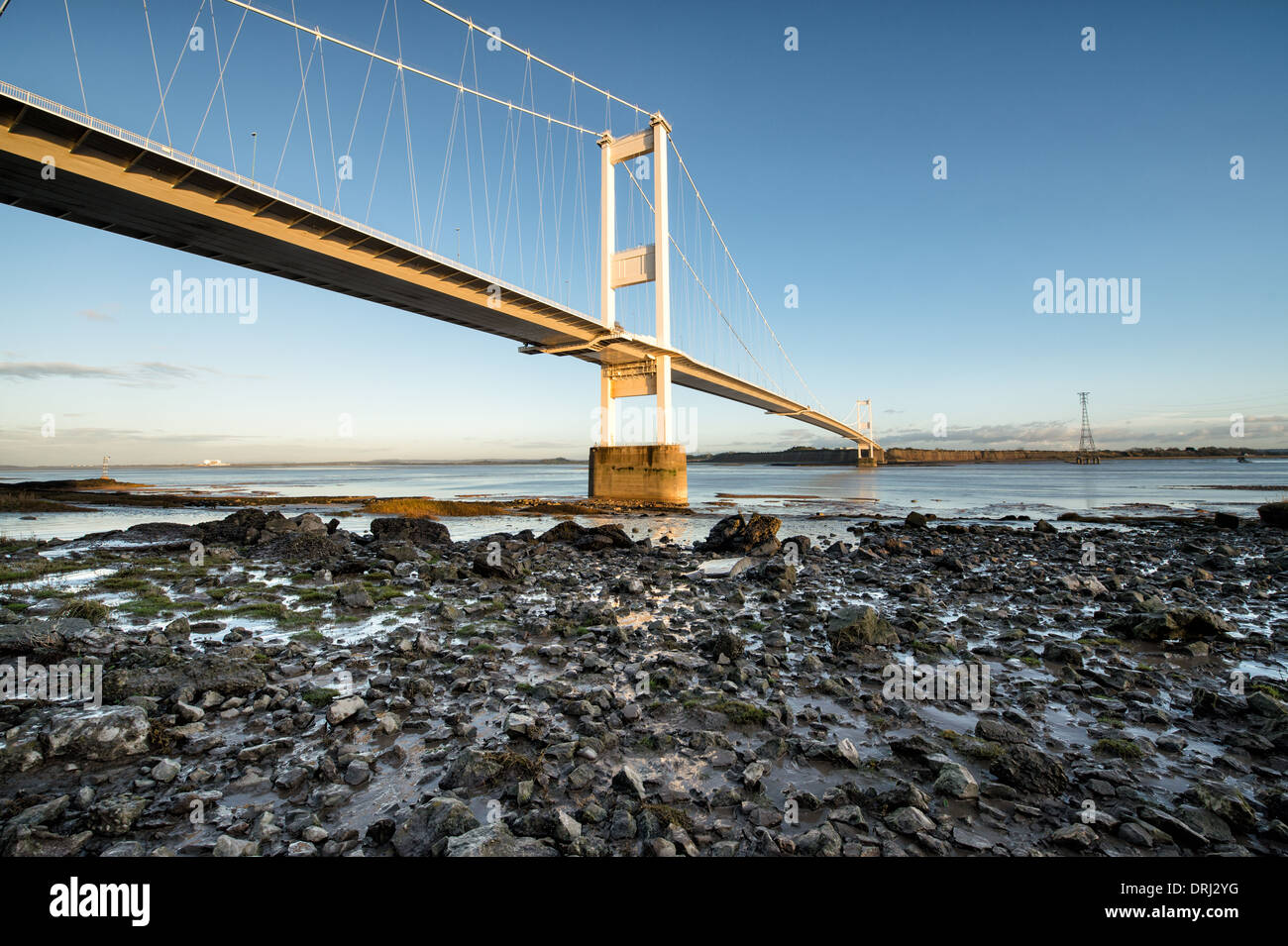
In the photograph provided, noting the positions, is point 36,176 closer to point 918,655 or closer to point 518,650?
point 518,650

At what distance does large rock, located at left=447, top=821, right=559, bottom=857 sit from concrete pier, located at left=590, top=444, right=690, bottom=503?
115 feet

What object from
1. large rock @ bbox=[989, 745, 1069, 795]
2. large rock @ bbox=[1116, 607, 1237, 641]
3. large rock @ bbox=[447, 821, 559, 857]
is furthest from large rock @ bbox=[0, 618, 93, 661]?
large rock @ bbox=[1116, 607, 1237, 641]

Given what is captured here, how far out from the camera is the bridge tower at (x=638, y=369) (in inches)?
1522

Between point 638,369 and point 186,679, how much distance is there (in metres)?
39.4

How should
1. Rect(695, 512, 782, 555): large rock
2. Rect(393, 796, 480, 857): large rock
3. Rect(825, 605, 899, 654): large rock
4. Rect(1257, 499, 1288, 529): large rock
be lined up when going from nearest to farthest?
Rect(393, 796, 480, 857): large rock < Rect(825, 605, 899, 654): large rock < Rect(695, 512, 782, 555): large rock < Rect(1257, 499, 1288, 529): large rock

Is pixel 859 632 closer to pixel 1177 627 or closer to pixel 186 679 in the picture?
pixel 1177 627

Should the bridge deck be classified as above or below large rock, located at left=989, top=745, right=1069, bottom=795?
above

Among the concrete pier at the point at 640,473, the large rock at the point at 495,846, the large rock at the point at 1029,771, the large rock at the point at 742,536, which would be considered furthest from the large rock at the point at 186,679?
the concrete pier at the point at 640,473

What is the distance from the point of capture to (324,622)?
7.29 meters

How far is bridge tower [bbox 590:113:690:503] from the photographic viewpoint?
38.7m

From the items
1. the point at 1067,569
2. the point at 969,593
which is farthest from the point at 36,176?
the point at 1067,569

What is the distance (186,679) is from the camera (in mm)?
4734

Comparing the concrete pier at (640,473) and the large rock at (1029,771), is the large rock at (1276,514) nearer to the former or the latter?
the large rock at (1029,771)

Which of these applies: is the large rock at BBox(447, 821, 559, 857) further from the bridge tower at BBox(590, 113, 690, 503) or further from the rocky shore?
the bridge tower at BBox(590, 113, 690, 503)
